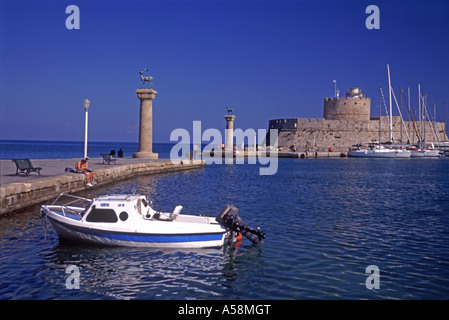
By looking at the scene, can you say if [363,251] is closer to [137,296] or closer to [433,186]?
→ [137,296]

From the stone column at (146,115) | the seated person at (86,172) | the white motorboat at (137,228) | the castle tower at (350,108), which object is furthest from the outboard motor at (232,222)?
the castle tower at (350,108)

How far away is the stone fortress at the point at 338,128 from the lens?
86.1 m

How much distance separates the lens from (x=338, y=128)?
86.4 metres

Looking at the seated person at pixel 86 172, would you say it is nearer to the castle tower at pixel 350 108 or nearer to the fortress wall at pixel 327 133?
the fortress wall at pixel 327 133

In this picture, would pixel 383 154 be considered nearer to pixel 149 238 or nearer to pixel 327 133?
pixel 327 133

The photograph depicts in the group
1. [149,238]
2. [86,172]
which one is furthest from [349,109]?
[149,238]

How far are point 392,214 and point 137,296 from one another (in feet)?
40.7

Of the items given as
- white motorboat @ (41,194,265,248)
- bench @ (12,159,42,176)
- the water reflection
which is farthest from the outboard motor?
bench @ (12,159,42,176)

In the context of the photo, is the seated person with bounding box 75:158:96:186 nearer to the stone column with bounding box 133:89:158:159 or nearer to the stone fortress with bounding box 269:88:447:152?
the stone column with bounding box 133:89:158:159

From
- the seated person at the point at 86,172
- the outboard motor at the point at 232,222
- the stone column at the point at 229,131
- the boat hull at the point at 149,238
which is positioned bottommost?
the boat hull at the point at 149,238

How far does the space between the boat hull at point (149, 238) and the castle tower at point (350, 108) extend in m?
83.3

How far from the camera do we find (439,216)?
56.2 feet

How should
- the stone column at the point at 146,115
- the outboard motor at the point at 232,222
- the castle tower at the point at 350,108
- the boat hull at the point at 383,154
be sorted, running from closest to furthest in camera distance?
the outboard motor at the point at 232,222 → the stone column at the point at 146,115 → the boat hull at the point at 383,154 → the castle tower at the point at 350,108
